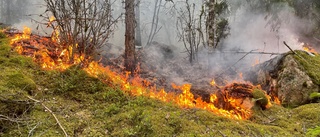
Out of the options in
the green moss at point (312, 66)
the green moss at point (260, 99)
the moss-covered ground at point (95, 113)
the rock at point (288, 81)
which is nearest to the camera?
the moss-covered ground at point (95, 113)

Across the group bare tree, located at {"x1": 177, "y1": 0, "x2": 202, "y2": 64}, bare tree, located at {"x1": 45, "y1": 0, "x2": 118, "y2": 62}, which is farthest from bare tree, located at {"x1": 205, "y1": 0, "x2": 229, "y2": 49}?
bare tree, located at {"x1": 45, "y1": 0, "x2": 118, "y2": 62}

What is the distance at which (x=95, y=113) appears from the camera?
368 cm

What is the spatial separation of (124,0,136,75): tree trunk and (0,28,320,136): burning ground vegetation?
2.62 meters

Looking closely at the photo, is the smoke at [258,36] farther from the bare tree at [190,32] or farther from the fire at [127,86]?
the fire at [127,86]

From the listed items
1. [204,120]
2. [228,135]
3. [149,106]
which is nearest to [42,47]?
[149,106]

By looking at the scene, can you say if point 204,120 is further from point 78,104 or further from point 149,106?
point 78,104

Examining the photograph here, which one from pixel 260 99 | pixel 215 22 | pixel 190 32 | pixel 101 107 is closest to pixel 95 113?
pixel 101 107

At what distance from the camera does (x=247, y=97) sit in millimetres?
4691

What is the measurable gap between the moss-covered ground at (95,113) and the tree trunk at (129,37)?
125 inches

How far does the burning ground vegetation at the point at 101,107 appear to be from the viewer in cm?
317

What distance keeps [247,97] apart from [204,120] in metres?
1.53

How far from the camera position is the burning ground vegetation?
317 centimetres

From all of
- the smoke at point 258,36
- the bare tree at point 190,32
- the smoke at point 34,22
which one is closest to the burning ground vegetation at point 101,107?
the smoke at point 34,22

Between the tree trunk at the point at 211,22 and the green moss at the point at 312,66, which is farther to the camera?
the tree trunk at the point at 211,22
